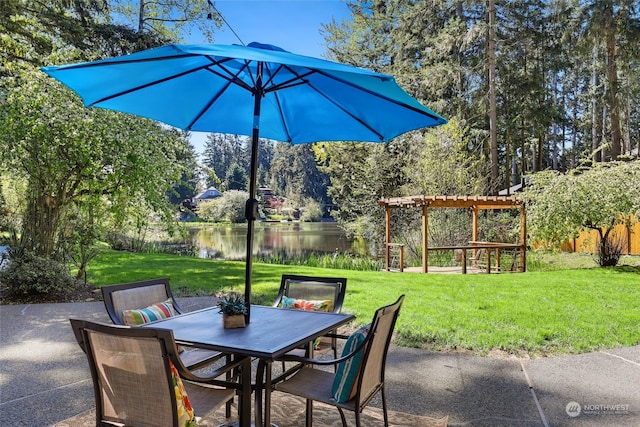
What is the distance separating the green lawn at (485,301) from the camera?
4.81 metres

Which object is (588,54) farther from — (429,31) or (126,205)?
(126,205)

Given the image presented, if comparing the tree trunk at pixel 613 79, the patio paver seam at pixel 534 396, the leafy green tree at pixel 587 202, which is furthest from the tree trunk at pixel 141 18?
the patio paver seam at pixel 534 396

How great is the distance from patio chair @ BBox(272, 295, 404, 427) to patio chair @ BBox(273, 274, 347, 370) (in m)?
0.88

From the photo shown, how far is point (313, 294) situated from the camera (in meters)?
3.76

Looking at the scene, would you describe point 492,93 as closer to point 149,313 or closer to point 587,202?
point 587,202

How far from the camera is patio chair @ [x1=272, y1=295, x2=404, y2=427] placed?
7.59 feet

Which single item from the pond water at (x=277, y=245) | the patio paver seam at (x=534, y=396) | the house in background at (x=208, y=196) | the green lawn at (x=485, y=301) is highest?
the house in background at (x=208, y=196)

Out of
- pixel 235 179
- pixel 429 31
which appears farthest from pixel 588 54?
pixel 235 179

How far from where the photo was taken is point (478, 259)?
13359 millimetres

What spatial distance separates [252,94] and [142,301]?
64.4 inches

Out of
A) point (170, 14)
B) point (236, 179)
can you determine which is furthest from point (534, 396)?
point (236, 179)

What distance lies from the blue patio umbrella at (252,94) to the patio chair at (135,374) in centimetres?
102

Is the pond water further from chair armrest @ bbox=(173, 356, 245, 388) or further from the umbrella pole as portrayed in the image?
chair armrest @ bbox=(173, 356, 245, 388)

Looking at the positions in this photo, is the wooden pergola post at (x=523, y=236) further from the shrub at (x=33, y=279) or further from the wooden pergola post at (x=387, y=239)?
the shrub at (x=33, y=279)
